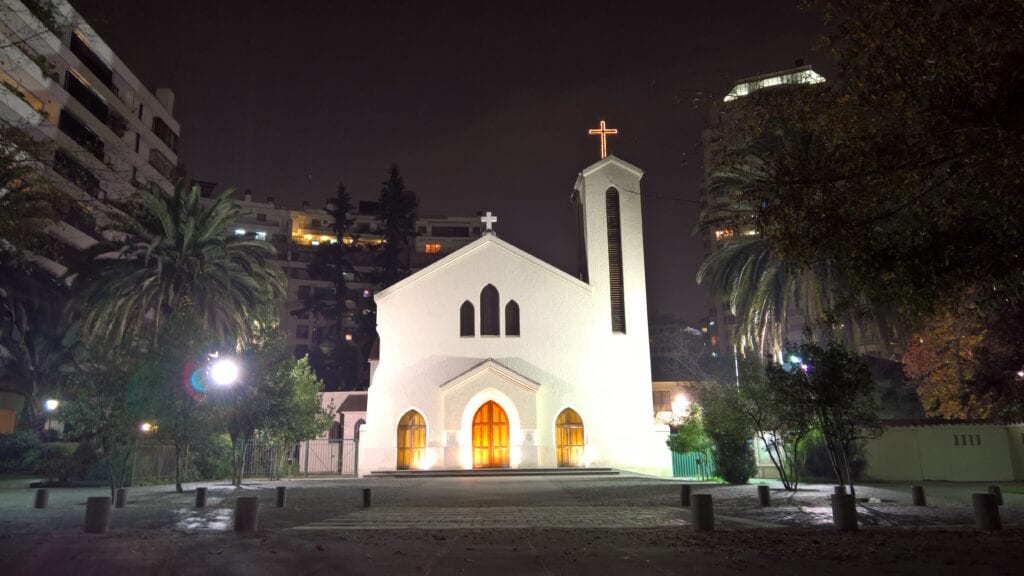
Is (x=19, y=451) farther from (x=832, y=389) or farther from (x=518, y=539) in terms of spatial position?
(x=832, y=389)

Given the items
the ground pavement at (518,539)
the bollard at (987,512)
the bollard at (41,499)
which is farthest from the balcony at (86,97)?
the bollard at (987,512)

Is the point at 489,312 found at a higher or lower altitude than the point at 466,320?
higher

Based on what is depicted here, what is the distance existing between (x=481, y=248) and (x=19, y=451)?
2094cm

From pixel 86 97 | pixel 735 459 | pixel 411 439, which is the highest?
pixel 86 97

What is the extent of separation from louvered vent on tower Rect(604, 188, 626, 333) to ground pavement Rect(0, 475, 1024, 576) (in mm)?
17748

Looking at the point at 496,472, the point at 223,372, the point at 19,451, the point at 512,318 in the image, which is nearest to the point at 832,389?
the point at 223,372

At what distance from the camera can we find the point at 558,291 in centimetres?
3459

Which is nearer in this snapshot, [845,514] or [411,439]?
[845,514]

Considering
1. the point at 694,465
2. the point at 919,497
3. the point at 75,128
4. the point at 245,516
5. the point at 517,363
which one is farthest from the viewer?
the point at 75,128

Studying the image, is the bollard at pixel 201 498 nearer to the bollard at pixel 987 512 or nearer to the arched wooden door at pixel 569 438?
the bollard at pixel 987 512

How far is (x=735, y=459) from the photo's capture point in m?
21.7

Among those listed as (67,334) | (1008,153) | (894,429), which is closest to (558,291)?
(894,429)

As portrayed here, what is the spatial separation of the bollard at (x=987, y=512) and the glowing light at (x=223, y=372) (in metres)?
17.7

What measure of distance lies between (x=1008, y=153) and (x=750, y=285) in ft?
62.3
